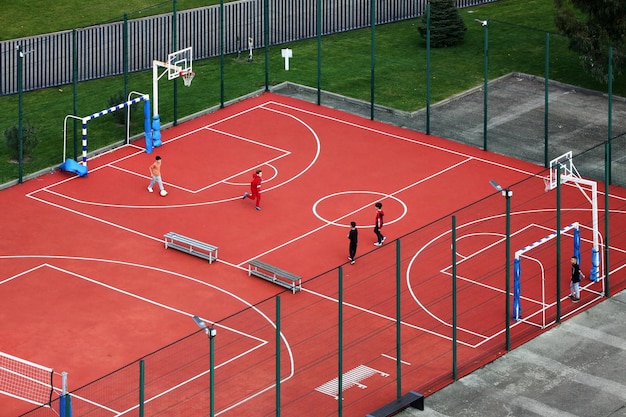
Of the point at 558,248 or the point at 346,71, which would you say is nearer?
the point at 558,248

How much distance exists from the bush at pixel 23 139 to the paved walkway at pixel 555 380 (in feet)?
68.7

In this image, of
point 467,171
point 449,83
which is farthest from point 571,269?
point 449,83

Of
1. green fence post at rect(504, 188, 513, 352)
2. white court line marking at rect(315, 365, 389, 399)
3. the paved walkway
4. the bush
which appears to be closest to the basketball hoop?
the bush

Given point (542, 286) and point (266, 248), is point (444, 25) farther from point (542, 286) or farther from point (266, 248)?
point (542, 286)

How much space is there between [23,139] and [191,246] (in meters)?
9.48

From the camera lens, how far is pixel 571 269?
172ft

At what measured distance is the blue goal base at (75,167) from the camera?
59.8 metres

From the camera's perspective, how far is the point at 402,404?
146ft

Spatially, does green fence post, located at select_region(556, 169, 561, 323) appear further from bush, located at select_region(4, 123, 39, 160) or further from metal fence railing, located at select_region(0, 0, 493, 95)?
bush, located at select_region(4, 123, 39, 160)

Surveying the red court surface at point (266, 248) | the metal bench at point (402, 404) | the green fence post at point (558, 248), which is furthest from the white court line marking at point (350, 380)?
the green fence post at point (558, 248)

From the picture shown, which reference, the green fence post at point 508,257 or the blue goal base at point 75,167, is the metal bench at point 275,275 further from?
the blue goal base at point 75,167

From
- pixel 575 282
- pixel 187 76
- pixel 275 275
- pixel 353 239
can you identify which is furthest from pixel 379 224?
pixel 187 76

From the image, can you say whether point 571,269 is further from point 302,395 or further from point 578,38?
point 578,38

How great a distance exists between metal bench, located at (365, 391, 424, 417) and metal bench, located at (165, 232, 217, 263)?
1080cm
